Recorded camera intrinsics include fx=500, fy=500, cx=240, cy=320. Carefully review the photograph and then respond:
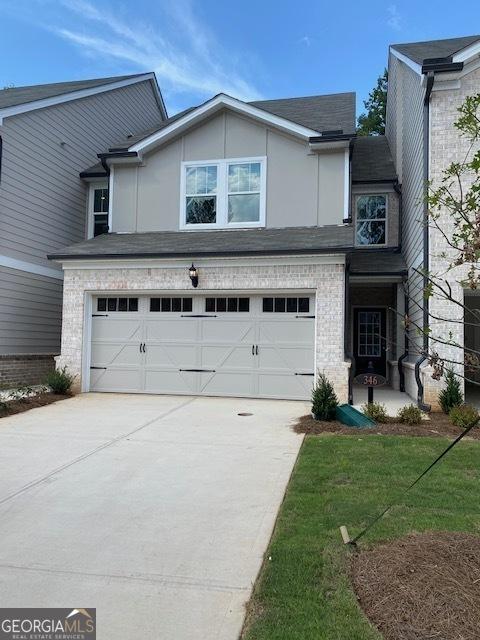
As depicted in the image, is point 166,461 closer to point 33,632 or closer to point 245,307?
point 33,632

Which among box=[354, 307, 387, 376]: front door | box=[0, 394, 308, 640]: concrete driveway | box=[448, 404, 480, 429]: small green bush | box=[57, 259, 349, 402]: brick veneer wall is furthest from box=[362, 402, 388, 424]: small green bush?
box=[354, 307, 387, 376]: front door

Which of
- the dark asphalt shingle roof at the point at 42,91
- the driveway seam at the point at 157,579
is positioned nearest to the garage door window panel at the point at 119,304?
the dark asphalt shingle roof at the point at 42,91

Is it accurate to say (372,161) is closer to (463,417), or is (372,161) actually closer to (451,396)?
(451,396)

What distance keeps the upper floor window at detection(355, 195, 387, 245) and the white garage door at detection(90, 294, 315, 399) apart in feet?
16.0

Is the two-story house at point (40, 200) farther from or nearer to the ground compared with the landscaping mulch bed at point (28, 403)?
farther from the ground

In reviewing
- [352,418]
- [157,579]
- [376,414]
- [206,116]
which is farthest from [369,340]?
[157,579]

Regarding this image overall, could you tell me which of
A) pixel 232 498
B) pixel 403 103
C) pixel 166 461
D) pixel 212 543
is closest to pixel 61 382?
pixel 166 461

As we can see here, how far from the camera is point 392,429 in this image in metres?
7.80

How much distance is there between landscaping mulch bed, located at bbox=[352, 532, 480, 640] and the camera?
2.71 m

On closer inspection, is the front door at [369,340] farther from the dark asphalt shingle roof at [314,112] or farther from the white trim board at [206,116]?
the white trim board at [206,116]

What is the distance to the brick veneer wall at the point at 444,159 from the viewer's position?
32.2ft

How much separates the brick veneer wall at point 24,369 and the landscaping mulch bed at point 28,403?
160 cm

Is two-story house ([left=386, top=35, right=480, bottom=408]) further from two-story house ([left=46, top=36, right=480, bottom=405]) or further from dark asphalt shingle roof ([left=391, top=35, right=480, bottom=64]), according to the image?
dark asphalt shingle roof ([left=391, top=35, right=480, bottom=64])

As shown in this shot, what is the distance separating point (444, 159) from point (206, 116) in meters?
5.97
